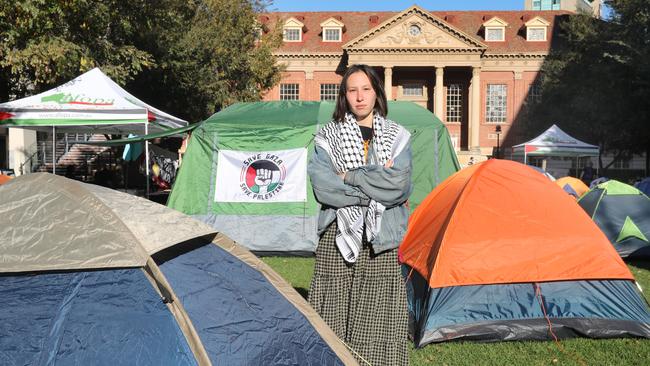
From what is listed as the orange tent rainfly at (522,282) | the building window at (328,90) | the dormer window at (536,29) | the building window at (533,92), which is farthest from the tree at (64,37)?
the dormer window at (536,29)

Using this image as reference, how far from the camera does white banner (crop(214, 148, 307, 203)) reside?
28.8 ft

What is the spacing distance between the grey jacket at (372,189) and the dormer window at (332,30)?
147ft

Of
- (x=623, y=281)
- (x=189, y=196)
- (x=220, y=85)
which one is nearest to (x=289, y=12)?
(x=220, y=85)

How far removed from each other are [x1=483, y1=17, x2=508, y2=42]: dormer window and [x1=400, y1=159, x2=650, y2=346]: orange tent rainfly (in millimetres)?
43937

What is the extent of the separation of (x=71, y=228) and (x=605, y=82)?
34.0 meters

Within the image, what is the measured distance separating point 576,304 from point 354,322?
2.53 meters

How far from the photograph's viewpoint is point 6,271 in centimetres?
261

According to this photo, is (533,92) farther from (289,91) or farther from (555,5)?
(555,5)

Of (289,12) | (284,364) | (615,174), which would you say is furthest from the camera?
(289,12)

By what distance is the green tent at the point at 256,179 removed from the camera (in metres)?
8.77

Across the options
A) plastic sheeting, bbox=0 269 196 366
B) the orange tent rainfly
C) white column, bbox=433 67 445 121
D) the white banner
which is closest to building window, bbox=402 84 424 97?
white column, bbox=433 67 445 121

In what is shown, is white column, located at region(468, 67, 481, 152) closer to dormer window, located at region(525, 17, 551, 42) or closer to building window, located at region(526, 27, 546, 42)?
building window, located at region(526, 27, 546, 42)

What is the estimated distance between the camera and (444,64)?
1697 inches

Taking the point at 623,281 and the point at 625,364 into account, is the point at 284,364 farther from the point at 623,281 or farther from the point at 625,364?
the point at 623,281
